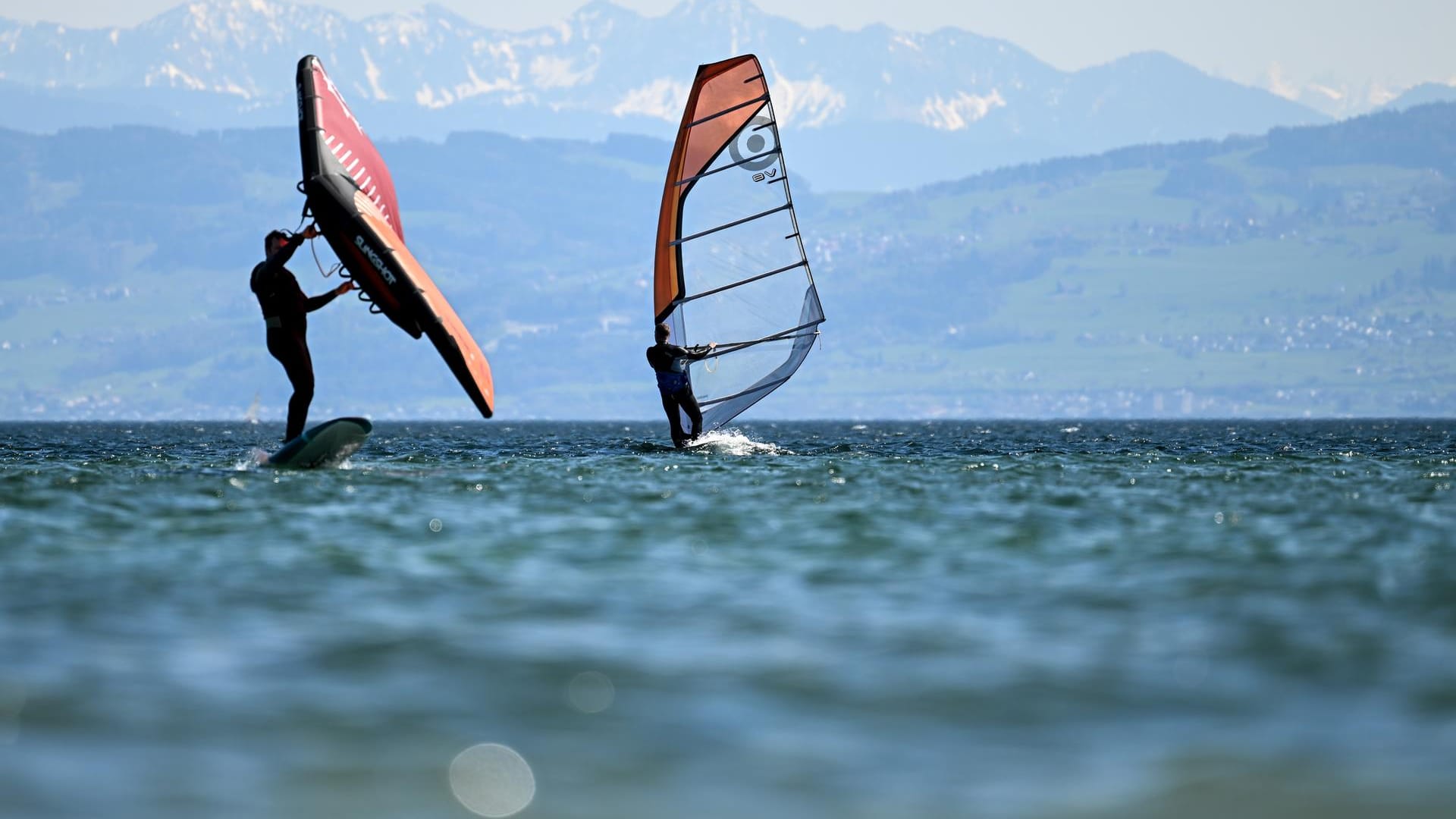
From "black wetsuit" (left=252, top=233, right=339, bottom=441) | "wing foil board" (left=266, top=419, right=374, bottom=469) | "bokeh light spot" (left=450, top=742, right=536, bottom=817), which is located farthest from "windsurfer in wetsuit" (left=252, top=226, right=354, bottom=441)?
"bokeh light spot" (left=450, top=742, right=536, bottom=817)

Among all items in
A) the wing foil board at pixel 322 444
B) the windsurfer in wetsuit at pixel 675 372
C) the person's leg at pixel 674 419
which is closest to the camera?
the wing foil board at pixel 322 444

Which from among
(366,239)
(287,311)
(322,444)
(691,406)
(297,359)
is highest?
(366,239)

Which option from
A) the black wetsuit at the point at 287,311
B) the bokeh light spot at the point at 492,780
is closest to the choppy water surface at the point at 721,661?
the bokeh light spot at the point at 492,780

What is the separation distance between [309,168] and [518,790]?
21804 mm

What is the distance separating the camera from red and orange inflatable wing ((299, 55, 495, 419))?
2927 cm

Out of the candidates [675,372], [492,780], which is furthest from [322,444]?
[492,780]

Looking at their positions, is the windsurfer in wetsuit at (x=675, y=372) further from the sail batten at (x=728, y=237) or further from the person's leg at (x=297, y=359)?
the person's leg at (x=297, y=359)

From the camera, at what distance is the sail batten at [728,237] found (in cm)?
4075

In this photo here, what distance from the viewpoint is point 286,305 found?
2817cm

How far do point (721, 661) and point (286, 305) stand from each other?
1750cm

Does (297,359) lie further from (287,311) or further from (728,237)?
(728,237)

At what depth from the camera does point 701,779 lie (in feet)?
30.4

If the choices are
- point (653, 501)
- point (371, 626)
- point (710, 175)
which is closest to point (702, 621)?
point (371, 626)

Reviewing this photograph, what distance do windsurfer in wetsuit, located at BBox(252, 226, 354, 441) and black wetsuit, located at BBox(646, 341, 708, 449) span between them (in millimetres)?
11324
